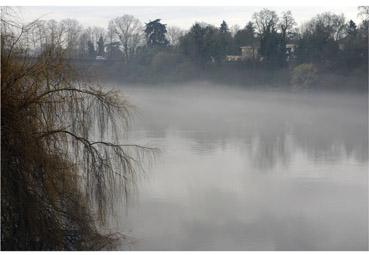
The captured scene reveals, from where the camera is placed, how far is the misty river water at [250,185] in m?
5.12

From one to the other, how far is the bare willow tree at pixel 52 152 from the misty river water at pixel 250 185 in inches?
59.4

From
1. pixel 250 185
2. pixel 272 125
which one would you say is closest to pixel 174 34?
pixel 272 125

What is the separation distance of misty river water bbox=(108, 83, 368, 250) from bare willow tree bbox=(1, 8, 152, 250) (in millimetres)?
1509

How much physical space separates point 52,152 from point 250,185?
15.7 ft

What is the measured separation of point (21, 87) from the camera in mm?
2609

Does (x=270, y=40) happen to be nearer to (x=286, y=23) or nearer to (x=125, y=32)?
(x=286, y=23)

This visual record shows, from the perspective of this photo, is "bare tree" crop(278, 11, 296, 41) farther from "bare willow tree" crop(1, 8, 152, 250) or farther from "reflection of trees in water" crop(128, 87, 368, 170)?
"bare willow tree" crop(1, 8, 152, 250)

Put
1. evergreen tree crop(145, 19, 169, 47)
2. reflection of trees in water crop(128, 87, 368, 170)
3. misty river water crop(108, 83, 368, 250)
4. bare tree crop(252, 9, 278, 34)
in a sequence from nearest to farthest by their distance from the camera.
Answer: misty river water crop(108, 83, 368, 250) → reflection of trees in water crop(128, 87, 368, 170) → evergreen tree crop(145, 19, 169, 47) → bare tree crop(252, 9, 278, 34)

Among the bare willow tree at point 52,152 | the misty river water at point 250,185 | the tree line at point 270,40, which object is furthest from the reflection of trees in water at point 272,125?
the bare willow tree at point 52,152

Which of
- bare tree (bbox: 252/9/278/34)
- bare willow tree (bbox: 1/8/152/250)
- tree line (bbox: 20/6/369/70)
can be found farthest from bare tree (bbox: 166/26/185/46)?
bare willow tree (bbox: 1/8/152/250)

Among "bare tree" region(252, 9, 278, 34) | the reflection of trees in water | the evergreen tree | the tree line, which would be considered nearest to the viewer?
the reflection of trees in water

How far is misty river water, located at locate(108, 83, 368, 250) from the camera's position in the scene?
5125 mm

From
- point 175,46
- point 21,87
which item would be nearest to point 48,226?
point 21,87

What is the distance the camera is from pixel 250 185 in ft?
23.9
